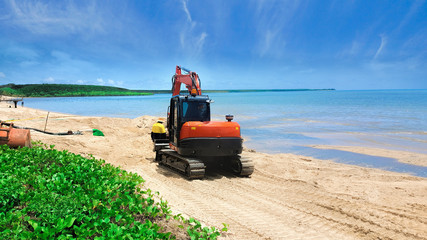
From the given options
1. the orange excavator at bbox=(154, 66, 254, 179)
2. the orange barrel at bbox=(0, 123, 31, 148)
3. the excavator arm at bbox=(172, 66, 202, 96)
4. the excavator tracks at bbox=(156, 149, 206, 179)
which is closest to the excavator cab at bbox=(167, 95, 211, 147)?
the orange excavator at bbox=(154, 66, 254, 179)

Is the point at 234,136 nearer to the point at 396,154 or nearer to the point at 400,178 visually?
the point at 400,178

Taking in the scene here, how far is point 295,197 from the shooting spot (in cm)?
731

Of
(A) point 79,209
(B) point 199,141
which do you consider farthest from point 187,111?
(A) point 79,209

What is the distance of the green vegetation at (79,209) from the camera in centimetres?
372

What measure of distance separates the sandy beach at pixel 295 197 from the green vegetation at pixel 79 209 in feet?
3.43

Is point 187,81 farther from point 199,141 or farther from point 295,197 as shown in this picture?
point 295,197

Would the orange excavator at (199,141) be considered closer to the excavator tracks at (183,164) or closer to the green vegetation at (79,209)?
the excavator tracks at (183,164)

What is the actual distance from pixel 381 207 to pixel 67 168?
24.0 ft

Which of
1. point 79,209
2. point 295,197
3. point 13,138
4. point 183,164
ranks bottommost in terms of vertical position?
point 295,197

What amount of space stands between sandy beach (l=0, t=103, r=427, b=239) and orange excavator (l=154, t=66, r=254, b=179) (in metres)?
0.37

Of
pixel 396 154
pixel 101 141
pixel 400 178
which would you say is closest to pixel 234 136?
pixel 400 178

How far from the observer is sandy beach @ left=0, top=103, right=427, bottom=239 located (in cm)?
545

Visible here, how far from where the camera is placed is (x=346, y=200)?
23.1 feet

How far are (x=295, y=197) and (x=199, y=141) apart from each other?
313cm
